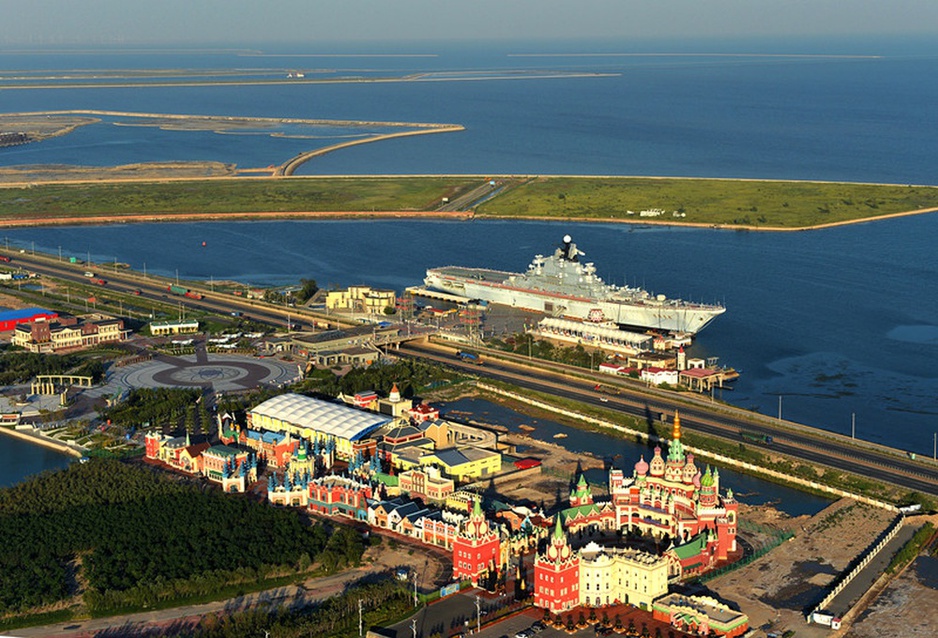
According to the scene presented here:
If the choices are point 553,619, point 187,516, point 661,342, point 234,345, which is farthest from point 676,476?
point 234,345

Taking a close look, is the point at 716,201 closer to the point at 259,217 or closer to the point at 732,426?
the point at 259,217

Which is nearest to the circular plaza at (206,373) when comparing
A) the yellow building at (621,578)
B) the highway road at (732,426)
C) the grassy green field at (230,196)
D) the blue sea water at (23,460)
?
the blue sea water at (23,460)

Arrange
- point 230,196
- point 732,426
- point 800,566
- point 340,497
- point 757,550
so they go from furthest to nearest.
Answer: point 230,196, point 732,426, point 340,497, point 757,550, point 800,566

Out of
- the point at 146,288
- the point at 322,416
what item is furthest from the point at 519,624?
the point at 146,288

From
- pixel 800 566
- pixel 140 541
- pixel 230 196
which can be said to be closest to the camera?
pixel 800 566

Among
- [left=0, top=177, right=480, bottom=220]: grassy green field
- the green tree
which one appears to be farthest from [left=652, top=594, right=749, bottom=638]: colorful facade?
[left=0, top=177, right=480, bottom=220]: grassy green field

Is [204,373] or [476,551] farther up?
[476,551]
